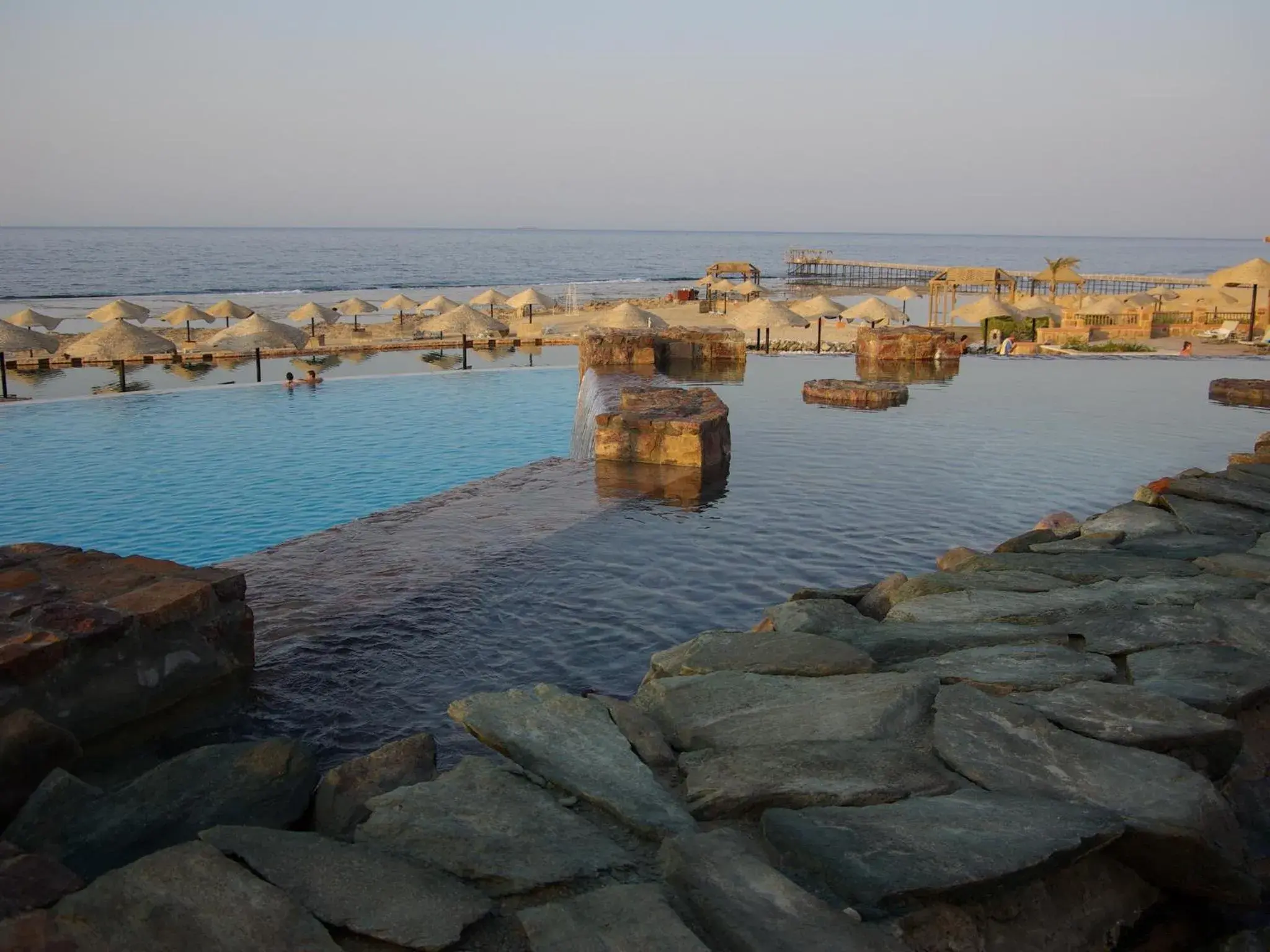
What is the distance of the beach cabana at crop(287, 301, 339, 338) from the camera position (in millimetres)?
36250

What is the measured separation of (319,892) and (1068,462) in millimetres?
10167

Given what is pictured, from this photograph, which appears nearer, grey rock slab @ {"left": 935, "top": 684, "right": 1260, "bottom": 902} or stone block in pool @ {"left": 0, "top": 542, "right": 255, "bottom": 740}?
grey rock slab @ {"left": 935, "top": 684, "right": 1260, "bottom": 902}

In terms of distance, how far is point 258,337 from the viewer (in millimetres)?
24359

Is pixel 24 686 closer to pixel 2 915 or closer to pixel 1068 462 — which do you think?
pixel 2 915

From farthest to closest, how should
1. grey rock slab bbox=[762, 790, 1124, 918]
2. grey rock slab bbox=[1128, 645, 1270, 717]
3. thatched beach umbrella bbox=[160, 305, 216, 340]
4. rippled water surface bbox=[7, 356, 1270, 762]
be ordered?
thatched beach umbrella bbox=[160, 305, 216, 340] → rippled water surface bbox=[7, 356, 1270, 762] → grey rock slab bbox=[1128, 645, 1270, 717] → grey rock slab bbox=[762, 790, 1124, 918]

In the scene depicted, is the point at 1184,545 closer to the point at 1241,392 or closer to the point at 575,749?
the point at 575,749

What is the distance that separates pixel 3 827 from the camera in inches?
107

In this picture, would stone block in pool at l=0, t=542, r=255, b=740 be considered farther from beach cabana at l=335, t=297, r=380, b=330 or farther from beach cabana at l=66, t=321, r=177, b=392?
beach cabana at l=335, t=297, r=380, b=330

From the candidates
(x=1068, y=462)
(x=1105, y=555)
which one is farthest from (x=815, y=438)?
(x=1105, y=555)

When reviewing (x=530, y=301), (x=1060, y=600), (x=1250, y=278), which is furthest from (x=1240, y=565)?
(x=530, y=301)

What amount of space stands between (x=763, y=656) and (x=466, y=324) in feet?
88.3

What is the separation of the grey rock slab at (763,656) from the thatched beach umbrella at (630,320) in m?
22.6

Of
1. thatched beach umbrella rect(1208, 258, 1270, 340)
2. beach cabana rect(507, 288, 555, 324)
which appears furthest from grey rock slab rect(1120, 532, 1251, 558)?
beach cabana rect(507, 288, 555, 324)

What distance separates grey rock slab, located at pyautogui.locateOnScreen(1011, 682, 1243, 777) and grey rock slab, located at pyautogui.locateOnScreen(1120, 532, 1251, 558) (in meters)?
2.23
